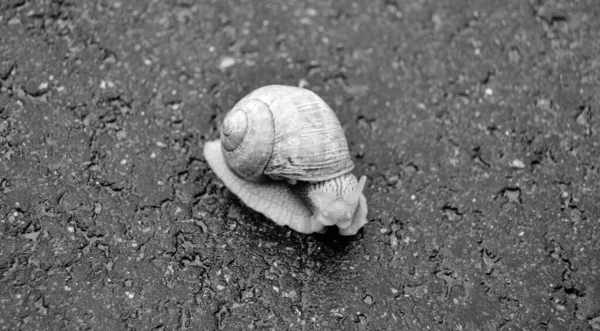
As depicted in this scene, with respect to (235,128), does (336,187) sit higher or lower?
lower

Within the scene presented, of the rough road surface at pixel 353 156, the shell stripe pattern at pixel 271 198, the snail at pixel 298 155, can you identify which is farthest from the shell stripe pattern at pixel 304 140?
the rough road surface at pixel 353 156

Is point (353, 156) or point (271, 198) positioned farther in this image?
point (353, 156)

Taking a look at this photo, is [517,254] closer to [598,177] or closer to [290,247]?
[598,177]

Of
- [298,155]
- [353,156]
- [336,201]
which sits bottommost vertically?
[353,156]

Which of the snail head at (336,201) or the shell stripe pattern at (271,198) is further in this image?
the shell stripe pattern at (271,198)

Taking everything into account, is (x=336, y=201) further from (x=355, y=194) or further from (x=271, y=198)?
(x=271, y=198)

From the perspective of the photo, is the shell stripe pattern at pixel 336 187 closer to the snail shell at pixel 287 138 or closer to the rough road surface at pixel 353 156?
the snail shell at pixel 287 138

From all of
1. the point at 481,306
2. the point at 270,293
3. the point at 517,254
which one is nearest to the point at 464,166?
the point at 517,254

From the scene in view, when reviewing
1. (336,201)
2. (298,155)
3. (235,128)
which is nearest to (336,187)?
(336,201)
